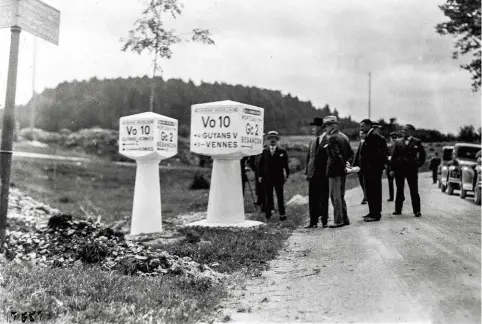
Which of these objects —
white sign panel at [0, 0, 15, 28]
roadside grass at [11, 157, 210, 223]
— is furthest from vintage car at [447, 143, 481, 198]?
white sign panel at [0, 0, 15, 28]

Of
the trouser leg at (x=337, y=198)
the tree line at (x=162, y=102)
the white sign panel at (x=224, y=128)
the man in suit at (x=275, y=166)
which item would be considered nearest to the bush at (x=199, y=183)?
the tree line at (x=162, y=102)

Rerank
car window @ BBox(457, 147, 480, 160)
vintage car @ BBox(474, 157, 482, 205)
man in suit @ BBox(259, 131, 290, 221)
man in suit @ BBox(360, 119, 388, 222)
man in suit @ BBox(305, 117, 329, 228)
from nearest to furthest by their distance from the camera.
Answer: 1. man in suit @ BBox(360, 119, 388, 222)
2. man in suit @ BBox(305, 117, 329, 228)
3. man in suit @ BBox(259, 131, 290, 221)
4. vintage car @ BBox(474, 157, 482, 205)
5. car window @ BBox(457, 147, 480, 160)

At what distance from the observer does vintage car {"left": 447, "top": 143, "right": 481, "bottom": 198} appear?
13597mm

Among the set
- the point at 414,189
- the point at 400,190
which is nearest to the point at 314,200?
the point at 400,190

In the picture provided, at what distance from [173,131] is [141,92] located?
1.59 m

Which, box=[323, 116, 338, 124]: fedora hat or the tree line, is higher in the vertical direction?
A: the tree line

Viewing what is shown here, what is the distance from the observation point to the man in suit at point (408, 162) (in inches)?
381

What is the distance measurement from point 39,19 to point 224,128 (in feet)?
15.0

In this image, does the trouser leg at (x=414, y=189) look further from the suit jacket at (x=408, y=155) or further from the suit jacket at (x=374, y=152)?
the suit jacket at (x=374, y=152)

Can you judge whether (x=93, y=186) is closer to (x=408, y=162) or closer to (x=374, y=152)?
(x=374, y=152)

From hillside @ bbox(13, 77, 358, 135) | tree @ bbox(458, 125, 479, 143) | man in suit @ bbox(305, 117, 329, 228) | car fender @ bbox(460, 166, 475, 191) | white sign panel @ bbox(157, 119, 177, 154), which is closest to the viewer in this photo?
tree @ bbox(458, 125, 479, 143)

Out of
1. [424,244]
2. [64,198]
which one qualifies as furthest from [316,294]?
[64,198]

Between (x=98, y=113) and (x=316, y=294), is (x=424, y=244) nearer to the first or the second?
(x=316, y=294)

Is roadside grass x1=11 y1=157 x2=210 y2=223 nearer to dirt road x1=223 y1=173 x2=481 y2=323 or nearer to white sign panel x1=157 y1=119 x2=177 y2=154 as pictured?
white sign panel x1=157 y1=119 x2=177 y2=154
